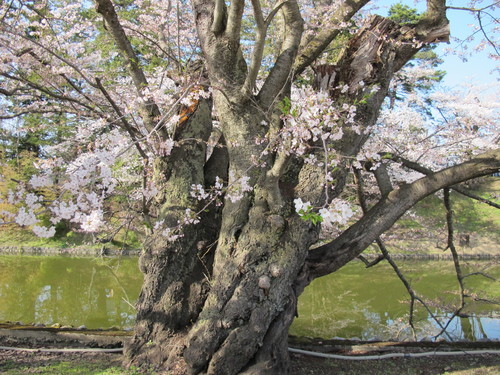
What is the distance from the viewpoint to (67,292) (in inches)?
317

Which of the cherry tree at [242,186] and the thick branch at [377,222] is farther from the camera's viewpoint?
the thick branch at [377,222]

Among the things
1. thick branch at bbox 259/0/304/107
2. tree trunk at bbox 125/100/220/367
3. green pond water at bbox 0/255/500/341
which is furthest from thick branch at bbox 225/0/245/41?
green pond water at bbox 0/255/500/341

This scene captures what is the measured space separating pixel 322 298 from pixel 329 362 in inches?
183

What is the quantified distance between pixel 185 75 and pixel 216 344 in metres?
2.16

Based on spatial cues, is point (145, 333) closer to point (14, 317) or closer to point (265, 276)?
point (265, 276)

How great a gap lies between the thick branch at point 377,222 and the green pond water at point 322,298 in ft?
4.43

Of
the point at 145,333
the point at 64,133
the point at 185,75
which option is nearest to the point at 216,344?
the point at 145,333

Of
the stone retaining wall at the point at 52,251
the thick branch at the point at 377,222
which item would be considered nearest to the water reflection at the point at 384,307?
the thick branch at the point at 377,222

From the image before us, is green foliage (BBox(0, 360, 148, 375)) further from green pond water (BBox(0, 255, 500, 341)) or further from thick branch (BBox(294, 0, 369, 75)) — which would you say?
thick branch (BBox(294, 0, 369, 75))

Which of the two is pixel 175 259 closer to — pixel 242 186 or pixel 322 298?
pixel 242 186

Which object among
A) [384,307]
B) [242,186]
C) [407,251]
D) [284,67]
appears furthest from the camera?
[407,251]

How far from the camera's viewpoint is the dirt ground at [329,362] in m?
2.87

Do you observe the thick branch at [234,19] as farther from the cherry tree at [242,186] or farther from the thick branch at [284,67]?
the thick branch at [284,67]

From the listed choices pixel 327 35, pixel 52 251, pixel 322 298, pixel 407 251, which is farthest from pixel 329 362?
pixel 52 251
